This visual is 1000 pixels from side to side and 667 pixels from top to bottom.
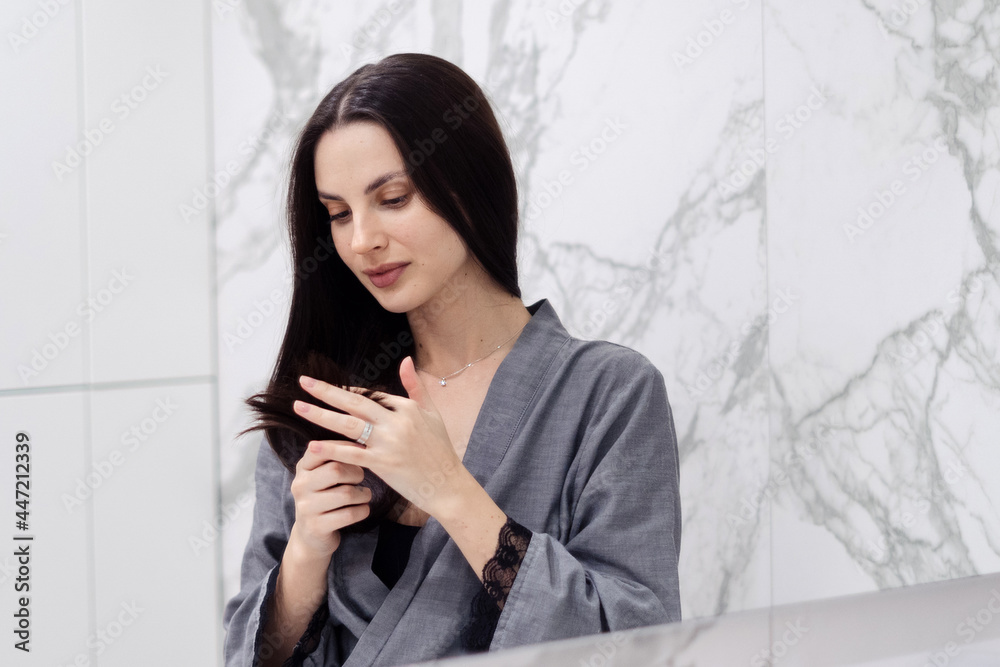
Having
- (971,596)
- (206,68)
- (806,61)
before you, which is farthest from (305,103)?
(971,596)

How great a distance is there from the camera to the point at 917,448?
29.0 inches

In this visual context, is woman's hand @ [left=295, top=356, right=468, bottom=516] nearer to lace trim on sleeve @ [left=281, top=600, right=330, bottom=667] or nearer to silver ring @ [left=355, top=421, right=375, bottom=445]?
silver ring @ [left=355, top=421, right=375, bottom=445]

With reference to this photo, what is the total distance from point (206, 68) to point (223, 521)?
269 millimetres

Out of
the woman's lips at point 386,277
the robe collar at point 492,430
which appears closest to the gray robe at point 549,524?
the robe collar at point 492,430

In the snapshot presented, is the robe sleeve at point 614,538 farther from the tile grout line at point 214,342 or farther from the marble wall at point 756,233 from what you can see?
the tile grout line at point 214,342

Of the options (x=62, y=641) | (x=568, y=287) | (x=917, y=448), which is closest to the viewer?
(x=62, y=641)

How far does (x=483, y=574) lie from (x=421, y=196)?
0.85 ft

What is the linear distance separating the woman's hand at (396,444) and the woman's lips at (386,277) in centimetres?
6

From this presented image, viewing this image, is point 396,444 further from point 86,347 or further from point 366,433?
point 86,347

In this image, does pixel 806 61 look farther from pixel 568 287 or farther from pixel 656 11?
pixel 568 287

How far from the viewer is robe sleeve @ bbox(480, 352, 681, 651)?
544 mm

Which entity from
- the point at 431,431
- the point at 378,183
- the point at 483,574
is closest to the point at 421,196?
the point at 378,183

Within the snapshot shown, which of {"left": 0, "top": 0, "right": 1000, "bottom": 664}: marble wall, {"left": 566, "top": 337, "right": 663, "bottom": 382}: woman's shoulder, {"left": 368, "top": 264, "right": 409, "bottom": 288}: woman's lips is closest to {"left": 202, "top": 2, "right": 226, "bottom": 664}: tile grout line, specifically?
{"left": 0, "top": 0, "right": 1000, "bottom": 664}: marble wall

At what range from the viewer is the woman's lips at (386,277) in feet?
1.82
